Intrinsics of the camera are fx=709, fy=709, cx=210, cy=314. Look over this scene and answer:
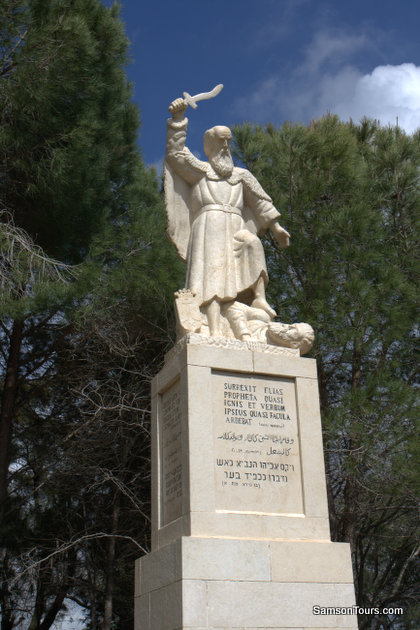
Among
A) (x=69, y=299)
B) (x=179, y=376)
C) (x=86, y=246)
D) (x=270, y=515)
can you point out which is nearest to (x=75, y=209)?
(x=86, y=246)

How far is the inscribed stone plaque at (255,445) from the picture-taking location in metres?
6.04

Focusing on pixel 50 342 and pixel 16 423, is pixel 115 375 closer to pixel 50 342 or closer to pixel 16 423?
pixel 50 342

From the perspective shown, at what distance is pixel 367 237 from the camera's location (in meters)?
11.2

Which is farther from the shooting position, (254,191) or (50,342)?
(50,342)

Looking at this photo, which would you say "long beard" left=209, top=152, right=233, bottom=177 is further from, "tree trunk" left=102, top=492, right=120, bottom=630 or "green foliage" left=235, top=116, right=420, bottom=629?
"tree trunk" left=102, top=492, right=120, bottom=630

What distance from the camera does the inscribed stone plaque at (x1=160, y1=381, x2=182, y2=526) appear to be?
Result: 6.26 metres

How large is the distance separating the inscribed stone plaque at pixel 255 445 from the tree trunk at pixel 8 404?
206 inches

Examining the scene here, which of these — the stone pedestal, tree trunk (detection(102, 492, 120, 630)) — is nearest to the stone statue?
the stone pedestal

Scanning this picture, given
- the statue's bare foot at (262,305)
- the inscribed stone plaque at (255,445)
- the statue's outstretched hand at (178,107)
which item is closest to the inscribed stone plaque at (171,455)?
the inscribed stone plaque at (255,445)

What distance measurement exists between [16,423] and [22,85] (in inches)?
218

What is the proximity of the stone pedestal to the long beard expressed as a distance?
6.74 ft

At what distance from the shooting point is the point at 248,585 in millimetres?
5492

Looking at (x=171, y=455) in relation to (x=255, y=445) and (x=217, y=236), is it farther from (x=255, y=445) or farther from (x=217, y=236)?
(x=217, y=236)

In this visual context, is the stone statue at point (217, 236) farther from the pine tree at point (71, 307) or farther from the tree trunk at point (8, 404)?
the tree trunk at point (8, 404)
